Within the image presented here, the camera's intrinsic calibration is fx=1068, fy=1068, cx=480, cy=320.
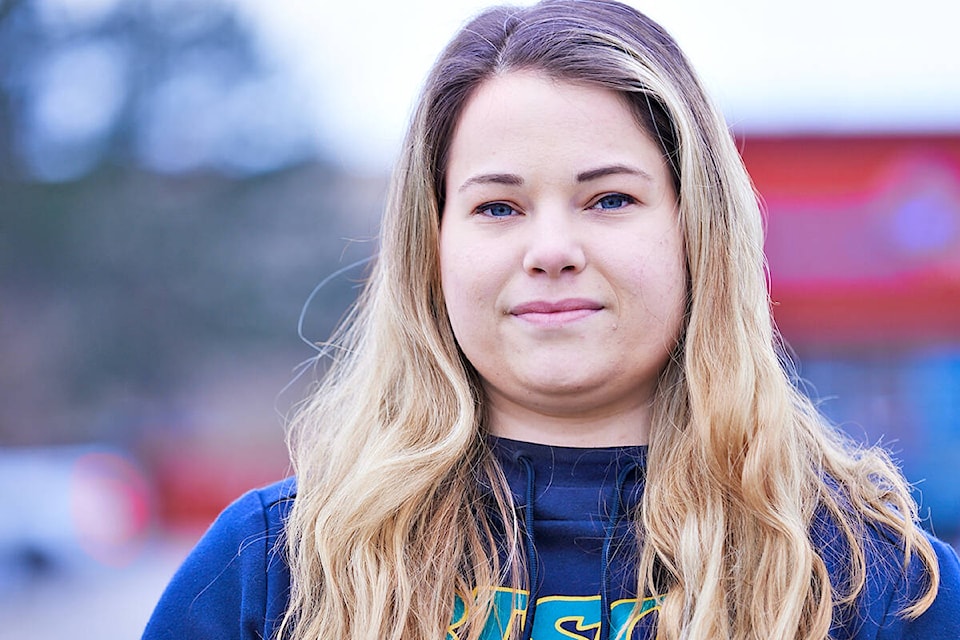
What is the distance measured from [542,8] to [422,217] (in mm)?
489

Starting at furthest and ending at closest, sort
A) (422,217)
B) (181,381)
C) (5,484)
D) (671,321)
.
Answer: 1. (181,381)
2. (5,484)
3. (422,217)
4. (671,321)

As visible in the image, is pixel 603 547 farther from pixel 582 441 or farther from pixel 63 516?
pixel 63 516

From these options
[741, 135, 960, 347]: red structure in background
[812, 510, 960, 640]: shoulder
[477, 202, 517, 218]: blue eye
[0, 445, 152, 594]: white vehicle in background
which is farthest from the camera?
[0, 445, 152, 594]: white vehicle in background

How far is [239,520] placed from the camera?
2.00 meters

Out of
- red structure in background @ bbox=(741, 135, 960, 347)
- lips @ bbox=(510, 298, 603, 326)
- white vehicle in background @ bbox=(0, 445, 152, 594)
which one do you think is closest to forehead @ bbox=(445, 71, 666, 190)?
lips @ bbox=(510, 298, 603, 326)

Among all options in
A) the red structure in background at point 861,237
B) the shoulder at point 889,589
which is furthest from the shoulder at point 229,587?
the red structure in background at point 861,237

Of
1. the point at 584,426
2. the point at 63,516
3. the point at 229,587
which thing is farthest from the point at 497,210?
the point at 63,516

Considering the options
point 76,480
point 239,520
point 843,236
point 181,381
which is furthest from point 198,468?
point 239,520

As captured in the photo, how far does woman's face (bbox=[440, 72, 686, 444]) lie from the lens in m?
1.87

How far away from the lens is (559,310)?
1876 mm

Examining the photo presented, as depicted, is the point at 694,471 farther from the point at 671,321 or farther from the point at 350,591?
the point at 350,591

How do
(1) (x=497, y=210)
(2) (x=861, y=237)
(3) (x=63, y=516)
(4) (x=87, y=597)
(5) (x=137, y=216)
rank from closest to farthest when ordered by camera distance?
(1) (x=497, y=210) < (2) (x=861, y=237) < (4) (x=87, y=597) < (3) (x=63, y=516) < (5) (x=137, y=216)

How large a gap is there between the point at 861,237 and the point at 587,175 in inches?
221

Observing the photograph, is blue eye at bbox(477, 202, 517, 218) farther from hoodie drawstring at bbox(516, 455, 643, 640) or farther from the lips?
hoodie drawstring at bbox(516, 455, 643, 640)
